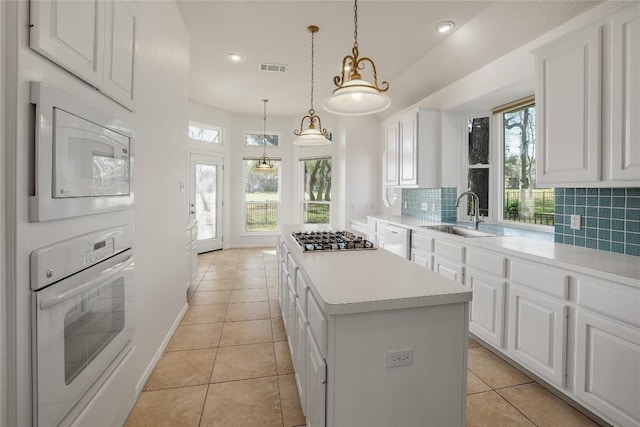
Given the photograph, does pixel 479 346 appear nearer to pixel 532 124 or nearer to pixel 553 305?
pixel 553 305

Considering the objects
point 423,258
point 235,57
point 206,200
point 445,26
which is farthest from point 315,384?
point 206,200

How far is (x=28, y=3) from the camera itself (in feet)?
3.22

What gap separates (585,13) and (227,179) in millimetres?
6261

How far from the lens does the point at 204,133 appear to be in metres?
6.57

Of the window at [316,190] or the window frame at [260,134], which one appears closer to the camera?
the window at [316,190]

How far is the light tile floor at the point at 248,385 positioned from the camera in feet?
6.10

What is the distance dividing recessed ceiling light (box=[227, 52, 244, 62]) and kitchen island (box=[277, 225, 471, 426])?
141 inches

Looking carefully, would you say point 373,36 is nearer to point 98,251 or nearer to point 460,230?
point 460,230

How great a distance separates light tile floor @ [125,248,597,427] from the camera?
→ 1.86 m

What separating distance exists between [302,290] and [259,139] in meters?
6.07

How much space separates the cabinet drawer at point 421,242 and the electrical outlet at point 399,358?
7.19 ft

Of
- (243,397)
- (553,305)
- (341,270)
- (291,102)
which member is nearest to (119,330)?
(243,397)

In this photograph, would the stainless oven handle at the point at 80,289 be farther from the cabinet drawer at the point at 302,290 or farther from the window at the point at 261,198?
the window at the point at 261,198

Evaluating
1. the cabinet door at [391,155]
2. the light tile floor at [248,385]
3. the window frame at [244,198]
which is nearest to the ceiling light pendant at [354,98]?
the light tile floor at [248,385]
